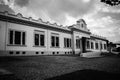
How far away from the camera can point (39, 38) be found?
62.3 feet

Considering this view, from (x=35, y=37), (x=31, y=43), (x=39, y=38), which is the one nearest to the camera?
(x=31, y=43)

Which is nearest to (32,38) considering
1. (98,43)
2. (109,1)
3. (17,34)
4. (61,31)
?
(17,34)

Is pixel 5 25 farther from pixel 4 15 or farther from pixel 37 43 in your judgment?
pixel 37 43

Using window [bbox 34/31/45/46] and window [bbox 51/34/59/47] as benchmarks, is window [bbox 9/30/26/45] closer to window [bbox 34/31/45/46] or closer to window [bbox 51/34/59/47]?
window [bbox 34/31/45/46]

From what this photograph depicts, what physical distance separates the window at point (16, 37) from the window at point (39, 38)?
2.47 metres

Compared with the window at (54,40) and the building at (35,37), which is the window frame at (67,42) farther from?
the window at (54,40)

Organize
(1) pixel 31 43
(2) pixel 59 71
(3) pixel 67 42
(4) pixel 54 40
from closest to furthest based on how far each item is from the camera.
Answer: (2) pixel 59 71, (1) pixel 31 43, (4) pixel 54 40, (3) pixel 67 42

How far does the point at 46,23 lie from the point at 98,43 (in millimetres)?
29343

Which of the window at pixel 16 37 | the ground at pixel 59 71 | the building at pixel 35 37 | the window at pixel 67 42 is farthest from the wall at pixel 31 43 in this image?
the ground at pixel 59 71

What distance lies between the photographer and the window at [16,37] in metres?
15.3

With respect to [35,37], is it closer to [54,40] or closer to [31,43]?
[31,43]

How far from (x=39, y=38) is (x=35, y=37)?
86 cm

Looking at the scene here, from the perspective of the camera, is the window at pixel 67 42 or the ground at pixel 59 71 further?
the window at pixel 67 42

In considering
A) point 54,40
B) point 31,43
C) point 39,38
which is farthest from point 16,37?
point 54,40
